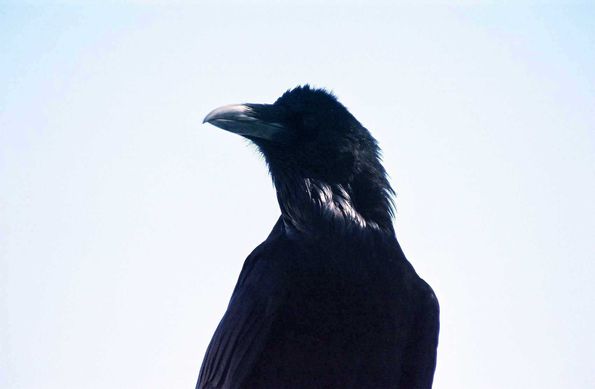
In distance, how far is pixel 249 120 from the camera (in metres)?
5.34

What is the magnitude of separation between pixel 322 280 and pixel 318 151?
3.49 feet

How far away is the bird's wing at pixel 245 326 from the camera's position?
15.8ft

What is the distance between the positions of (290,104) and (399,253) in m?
1.39

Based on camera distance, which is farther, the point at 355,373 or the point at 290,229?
the point at 290,229

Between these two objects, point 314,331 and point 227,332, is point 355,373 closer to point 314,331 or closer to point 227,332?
point 314,331

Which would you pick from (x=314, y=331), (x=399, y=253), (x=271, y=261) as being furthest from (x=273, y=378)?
(x=399, y=253)

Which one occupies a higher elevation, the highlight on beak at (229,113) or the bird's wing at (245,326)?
the highlight on beak at (229,113)

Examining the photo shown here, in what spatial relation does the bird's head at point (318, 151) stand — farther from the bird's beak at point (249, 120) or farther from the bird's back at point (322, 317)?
the bird's back at point (322, 317)

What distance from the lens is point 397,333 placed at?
4754 mm

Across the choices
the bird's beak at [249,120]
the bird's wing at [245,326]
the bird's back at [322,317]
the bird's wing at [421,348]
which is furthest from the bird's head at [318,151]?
the bird's wing at [421,348]

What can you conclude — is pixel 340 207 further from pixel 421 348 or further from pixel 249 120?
pixel 421 348

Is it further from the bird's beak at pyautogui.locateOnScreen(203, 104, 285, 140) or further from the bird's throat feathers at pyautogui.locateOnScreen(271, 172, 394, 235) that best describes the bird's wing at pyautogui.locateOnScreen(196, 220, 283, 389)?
the bird's beak at pyautogui.locateOnScreen(203, 104, 285, 140)

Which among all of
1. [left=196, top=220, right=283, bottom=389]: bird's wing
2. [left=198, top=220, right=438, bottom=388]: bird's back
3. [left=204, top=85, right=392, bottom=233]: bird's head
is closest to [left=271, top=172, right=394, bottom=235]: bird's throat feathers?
[left=204, top=85, right=392, bottom=233]: bird's head

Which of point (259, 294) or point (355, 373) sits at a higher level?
point (259, 294)
